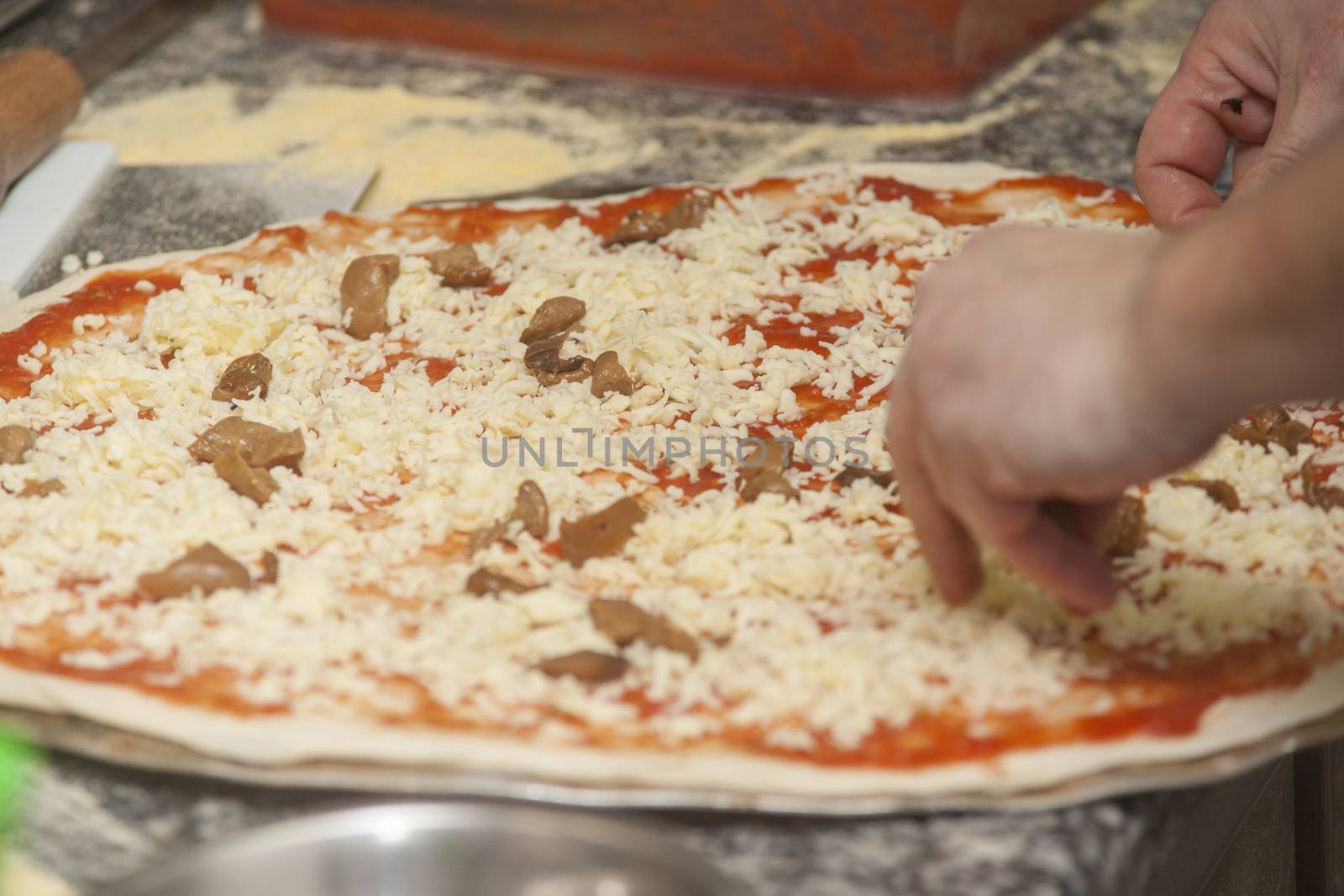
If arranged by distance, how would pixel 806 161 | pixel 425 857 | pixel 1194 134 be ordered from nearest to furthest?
pixel 425 857 < pixel 1194 134 < pixel 806 161

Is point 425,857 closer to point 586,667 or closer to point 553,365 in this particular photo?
point 586,667

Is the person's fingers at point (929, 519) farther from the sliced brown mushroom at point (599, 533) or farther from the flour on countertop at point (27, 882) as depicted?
the flour on countertop at point (27, 882)

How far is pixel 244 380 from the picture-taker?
7.02ft

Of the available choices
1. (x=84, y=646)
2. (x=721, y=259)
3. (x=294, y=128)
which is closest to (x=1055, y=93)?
(x=721, y=259)

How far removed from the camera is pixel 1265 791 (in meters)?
1.99

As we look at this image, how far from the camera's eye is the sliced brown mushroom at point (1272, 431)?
1949mm

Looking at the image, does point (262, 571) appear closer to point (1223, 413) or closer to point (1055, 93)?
point (1223, 413)

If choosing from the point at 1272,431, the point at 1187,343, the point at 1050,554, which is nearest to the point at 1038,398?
the point at 1187,343

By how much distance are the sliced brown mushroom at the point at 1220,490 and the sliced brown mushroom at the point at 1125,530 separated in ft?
0.44

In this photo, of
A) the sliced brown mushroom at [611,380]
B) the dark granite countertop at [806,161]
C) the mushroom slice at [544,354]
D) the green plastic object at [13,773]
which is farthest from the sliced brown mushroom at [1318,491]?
the green plastic object at [13,773]

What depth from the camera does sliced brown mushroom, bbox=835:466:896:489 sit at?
191 cm

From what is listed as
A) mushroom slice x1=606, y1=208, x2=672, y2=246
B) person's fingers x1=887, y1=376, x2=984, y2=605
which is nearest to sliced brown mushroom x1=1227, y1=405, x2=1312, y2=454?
person's fingers x1=887, y1=376, x2=984, y2=605

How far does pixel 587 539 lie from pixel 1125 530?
0.68 m

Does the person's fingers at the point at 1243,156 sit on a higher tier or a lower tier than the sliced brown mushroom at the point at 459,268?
higher
